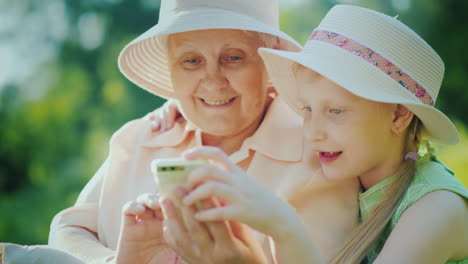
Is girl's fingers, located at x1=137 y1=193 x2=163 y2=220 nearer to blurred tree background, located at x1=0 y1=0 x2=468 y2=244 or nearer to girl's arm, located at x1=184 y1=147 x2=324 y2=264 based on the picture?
girl's arm, located at x1=184 y1=147 x2=324 y2=264

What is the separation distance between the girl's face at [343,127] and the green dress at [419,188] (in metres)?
0.12

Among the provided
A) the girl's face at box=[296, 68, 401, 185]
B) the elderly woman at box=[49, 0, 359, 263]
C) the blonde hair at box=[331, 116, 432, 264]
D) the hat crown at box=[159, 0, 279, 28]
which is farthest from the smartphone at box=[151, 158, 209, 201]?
the hat crown at box=[159, 0, 279, 28]

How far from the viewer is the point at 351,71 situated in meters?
2.22

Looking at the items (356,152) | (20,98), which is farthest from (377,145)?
(20,98)

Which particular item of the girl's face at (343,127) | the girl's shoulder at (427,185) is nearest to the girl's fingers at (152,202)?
the girl's face at (343,127)

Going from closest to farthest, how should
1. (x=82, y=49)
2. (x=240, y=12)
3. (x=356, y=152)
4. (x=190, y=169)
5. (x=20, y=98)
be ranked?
(x=190, y=169) < (x=356, y=152) < (x=240, y=12) < (x=20, y=98) < (x=82, y=49)

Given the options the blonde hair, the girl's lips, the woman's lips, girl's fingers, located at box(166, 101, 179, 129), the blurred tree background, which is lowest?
the blurred tree background

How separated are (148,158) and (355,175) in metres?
0.99

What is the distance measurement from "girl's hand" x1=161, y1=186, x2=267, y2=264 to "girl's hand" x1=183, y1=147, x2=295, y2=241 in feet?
0.24

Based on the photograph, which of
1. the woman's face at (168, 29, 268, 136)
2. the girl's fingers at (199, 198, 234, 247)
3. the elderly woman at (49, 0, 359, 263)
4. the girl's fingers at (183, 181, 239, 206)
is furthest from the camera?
the woman's face at (168, 29, 268, 136)

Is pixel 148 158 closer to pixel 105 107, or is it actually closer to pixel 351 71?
pixel 351 71

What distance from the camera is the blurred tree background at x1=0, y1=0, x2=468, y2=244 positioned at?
917cm

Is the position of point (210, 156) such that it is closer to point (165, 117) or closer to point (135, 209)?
point (135, 209)

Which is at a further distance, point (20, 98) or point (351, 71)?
point (20, 98)
